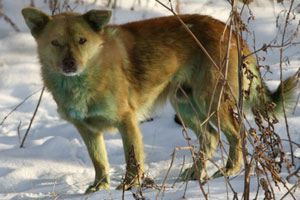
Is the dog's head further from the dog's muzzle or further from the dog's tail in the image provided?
the dog's tail

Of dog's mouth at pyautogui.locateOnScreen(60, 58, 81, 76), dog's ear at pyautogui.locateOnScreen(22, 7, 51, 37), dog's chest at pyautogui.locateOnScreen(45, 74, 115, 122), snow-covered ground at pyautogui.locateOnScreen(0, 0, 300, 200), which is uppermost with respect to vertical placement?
dog's ear at pyautogui.locateOnScreen(22, 7, 51, 37)

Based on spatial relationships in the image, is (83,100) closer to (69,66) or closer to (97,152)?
(69,66)

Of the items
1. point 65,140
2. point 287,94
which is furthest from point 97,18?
point 65,140

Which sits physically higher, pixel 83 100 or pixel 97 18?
pixel 97 18

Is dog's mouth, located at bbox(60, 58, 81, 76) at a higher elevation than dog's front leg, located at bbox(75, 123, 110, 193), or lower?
higher

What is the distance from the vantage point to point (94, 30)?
3479mm

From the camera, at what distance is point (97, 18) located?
3.44m

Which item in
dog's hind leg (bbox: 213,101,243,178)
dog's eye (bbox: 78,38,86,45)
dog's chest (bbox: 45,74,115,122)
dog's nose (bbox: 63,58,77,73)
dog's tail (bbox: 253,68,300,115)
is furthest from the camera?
dog's hind leg (bbox: 213,101,243,178)

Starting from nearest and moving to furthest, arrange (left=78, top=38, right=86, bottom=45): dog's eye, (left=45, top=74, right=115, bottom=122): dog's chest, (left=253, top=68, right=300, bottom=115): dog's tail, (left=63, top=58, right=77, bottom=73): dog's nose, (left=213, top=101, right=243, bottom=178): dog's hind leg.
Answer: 1. (left=63, top=58, right=77, bottom=73): dog's nose
2. (left=78, top=38, right=86, bottom=45): dog's eye
3. (left=45, top=74, right=115, bottom=122): dog's chest
4. (left=253, top=68, right=300, bottom=115): dog's tail
5. (left=213, top=101, right=243, bottom=178): dog's hind leg

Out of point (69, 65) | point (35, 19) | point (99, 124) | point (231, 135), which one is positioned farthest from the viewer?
point (231, 135)

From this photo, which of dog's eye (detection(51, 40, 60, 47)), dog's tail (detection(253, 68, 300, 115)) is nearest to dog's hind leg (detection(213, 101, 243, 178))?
dog's tail (detection(253, 68, 300, 115))

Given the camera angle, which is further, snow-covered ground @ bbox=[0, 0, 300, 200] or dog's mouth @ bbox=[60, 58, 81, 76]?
snow-covered ground @ bbox=[0, 0, 300, 200]

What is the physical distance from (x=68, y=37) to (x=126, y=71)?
0.68 m

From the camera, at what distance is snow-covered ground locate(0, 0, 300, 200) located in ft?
11.8
